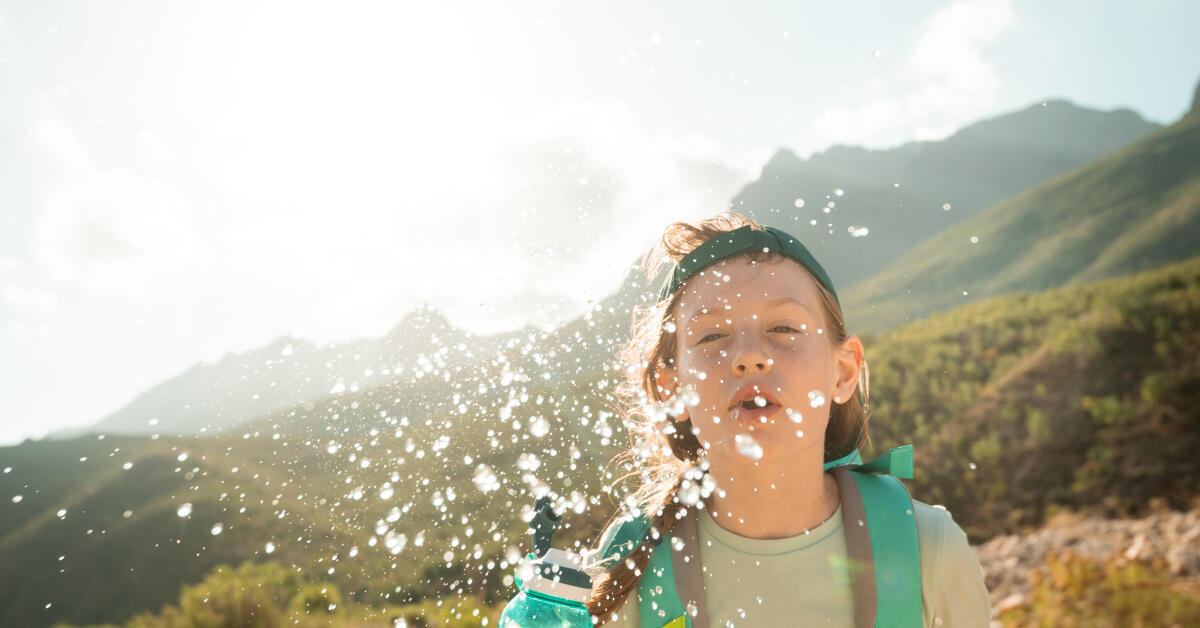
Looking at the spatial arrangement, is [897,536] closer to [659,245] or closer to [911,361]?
[659,245]

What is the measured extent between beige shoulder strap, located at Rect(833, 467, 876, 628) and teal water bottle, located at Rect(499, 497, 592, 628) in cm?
93

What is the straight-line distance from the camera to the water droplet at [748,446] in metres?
2.18

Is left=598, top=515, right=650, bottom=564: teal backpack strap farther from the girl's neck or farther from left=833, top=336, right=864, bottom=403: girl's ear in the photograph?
left=833, top=336, right=864, bottom=403: girl's ear

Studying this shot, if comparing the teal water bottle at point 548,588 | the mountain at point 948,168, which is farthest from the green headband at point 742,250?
the mountain at point 948,168

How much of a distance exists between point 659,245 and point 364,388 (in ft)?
14.9

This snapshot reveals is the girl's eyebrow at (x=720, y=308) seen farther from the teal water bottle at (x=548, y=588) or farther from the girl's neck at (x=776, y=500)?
the teal water bottle at (x=548, y=588)

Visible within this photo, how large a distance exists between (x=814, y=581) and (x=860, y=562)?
0.55 ft

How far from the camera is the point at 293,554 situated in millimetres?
7699

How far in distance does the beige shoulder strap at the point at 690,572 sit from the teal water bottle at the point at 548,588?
1.56ft

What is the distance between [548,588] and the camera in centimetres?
165

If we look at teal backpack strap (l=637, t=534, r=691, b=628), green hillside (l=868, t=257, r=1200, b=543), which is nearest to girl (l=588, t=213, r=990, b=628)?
teal backpack strap (l=637, t=534, r=691, b=628)

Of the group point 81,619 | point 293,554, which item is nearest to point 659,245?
point 293,554

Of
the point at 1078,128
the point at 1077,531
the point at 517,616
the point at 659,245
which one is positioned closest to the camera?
the point at 517,616

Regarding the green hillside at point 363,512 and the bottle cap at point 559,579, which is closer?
the bottle cap at point 559,579
